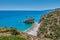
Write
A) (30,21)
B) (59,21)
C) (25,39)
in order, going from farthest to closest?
(30,21) < (59,21) < (25,39)

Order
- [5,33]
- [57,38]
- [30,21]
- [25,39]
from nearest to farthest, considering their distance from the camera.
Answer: [25,39], [5,33], [57,38], [30,21]

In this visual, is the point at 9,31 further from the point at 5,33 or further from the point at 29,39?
the point at 29,39

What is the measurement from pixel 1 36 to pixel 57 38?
49.5ft

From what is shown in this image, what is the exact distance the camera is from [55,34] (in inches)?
997

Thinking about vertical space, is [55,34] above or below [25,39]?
below

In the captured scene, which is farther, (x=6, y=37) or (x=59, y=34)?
(x=59, y=34)

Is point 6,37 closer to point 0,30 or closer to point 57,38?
point 0,30

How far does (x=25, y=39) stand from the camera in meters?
10.8

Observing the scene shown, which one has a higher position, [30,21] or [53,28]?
[53,28]

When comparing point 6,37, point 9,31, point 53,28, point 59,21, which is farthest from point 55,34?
point 6,37


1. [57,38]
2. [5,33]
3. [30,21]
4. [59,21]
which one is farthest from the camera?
[30,21]

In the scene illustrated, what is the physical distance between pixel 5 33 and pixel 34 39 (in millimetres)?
2112

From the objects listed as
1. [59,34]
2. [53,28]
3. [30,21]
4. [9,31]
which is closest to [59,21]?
[53,28]

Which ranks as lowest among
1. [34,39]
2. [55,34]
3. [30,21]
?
[30,21]
